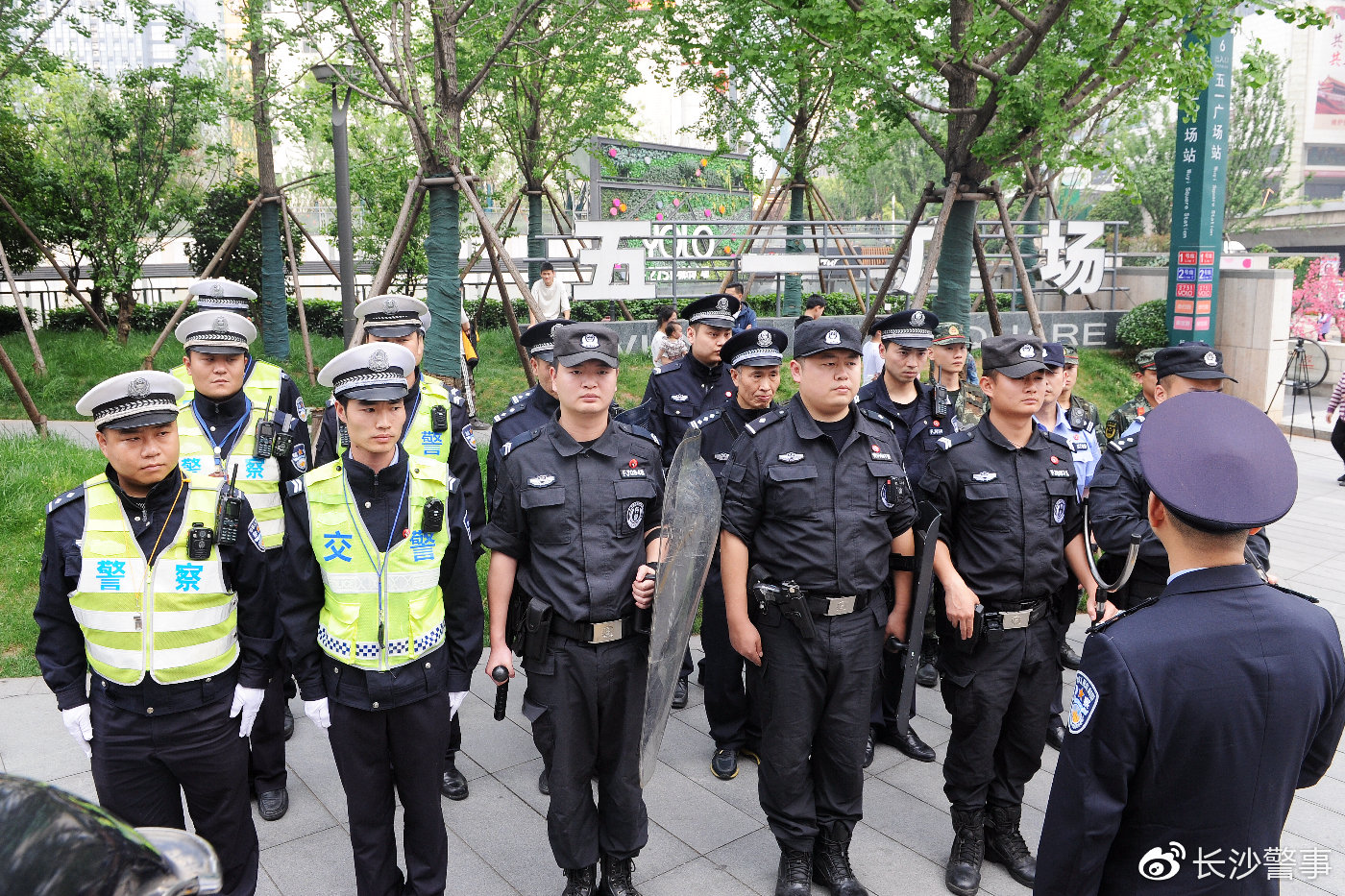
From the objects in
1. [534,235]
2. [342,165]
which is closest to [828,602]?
[342,165]

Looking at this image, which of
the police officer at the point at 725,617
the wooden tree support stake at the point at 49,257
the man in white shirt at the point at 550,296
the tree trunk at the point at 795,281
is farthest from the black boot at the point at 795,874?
the tree trunk at the point at 795,281

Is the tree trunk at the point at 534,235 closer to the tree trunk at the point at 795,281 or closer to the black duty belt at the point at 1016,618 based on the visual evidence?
the tree trunk at the point at 795,281

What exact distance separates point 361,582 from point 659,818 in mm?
1749

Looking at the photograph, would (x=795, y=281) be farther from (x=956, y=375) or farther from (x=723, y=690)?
(x=723, y=690)

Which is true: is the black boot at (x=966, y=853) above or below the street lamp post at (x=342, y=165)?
below

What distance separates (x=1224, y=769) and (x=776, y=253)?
40.1 feet

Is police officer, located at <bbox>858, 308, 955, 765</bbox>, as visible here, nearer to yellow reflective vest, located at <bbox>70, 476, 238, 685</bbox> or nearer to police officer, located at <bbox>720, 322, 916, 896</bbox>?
police officer, located at <bbox>720, 322, 916, 896</bbox>

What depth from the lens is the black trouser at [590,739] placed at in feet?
10.5

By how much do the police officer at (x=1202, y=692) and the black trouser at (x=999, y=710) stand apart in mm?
1513

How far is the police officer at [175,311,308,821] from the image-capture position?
12.8 ft

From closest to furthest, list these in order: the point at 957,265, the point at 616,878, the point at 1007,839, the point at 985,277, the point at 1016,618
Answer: the point at 616,878
the point at 1016,618
the point at 1007,839
the point at 957,265
the point at 985,277

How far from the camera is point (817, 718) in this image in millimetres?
3408

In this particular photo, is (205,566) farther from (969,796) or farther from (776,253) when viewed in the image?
(776,253)

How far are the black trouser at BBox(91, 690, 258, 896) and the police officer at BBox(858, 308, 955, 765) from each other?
9.32 ft
